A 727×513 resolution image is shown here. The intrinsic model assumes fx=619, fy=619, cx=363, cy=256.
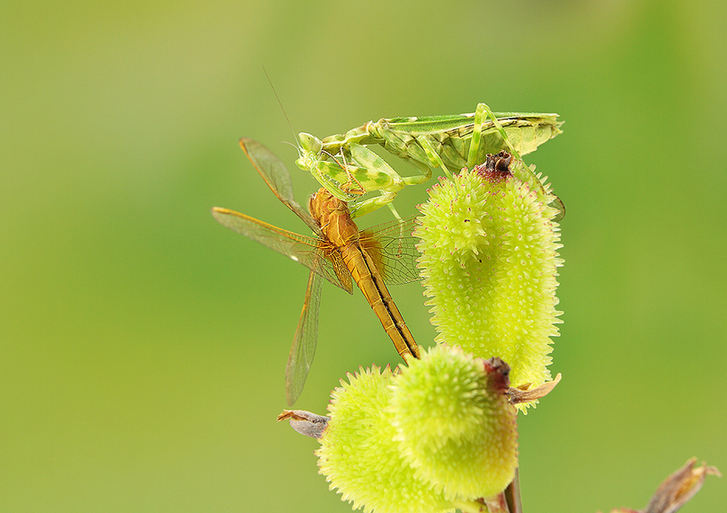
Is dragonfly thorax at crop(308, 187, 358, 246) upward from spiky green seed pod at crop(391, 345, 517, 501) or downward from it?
upward

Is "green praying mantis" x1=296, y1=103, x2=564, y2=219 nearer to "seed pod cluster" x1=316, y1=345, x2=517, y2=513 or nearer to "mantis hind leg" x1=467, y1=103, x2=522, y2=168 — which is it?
"mantis hind leg" x1=467, y1=103, x2=522, y2=168

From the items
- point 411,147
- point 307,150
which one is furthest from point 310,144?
point 411,147

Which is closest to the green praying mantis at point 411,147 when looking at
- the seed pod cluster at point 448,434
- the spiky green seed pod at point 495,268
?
the spiky green seed pod at point 495,268

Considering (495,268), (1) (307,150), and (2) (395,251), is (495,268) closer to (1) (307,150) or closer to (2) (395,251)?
(2) (395,251)

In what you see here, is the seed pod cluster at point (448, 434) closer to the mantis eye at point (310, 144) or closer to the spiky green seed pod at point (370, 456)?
the spiky green seed pod at point (370, 456)

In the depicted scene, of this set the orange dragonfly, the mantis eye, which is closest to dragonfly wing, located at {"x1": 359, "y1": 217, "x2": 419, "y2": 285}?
the orange dragonfly

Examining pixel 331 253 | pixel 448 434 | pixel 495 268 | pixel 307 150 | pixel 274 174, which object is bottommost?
pixel 448 434
